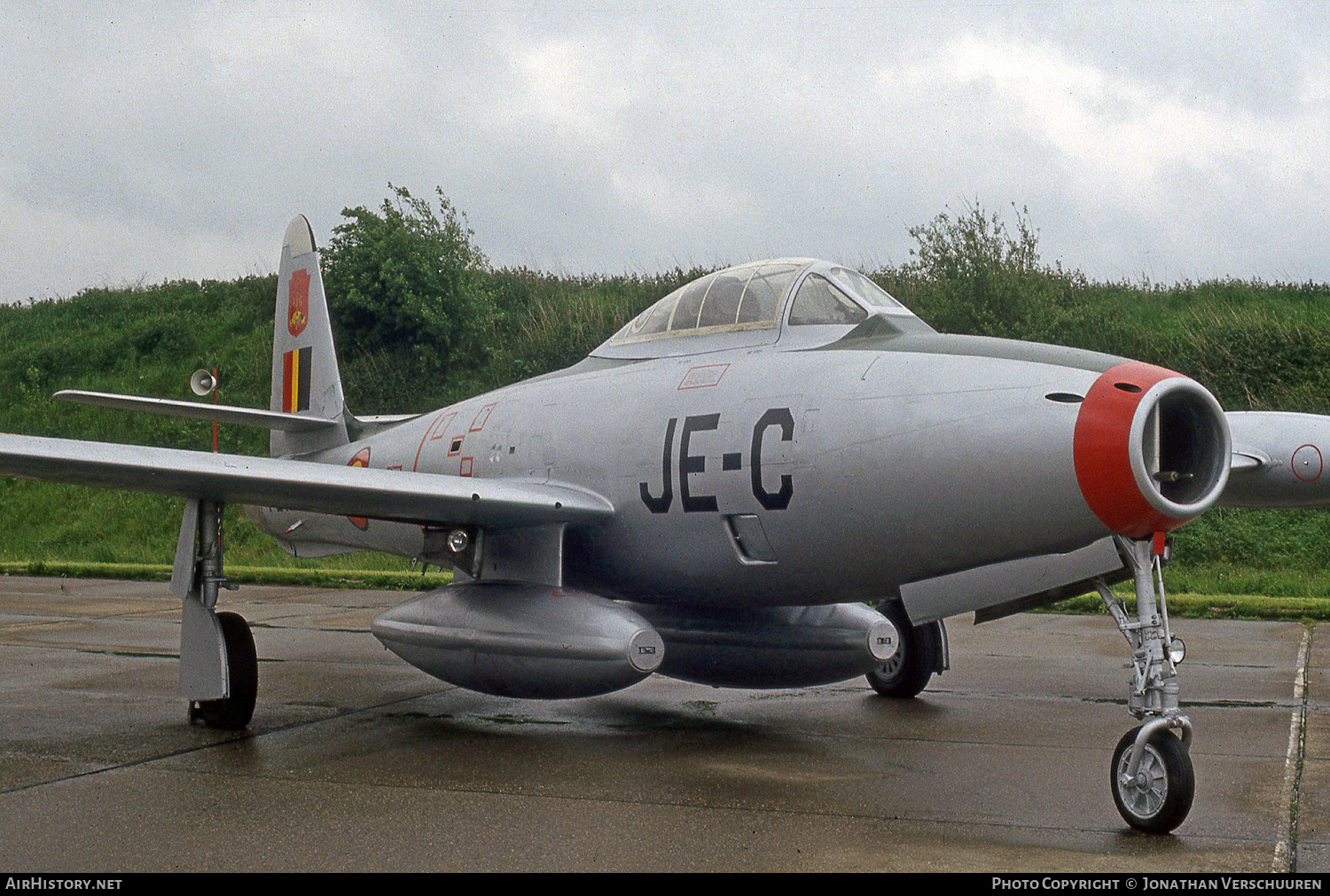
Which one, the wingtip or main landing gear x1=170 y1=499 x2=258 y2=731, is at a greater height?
the wingtip

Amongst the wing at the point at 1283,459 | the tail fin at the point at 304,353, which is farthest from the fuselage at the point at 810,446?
the tail fin at the point at 304,353

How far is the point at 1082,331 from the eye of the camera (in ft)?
73.9

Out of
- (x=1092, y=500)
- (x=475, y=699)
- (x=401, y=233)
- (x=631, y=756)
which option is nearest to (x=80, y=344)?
(x=401, y=233)

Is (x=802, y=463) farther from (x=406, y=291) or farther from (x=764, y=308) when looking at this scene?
(x=406, y=291)

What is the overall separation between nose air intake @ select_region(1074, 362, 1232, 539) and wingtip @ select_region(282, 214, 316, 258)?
26.0ft

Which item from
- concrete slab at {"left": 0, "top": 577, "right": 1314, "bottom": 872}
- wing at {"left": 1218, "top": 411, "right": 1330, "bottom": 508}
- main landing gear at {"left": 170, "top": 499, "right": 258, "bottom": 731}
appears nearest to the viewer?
concrete slab at {"left": 0, "top": 577, "right": 1314, "bottom": 872}

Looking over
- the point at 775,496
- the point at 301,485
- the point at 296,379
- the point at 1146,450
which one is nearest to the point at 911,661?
the point at 775,496

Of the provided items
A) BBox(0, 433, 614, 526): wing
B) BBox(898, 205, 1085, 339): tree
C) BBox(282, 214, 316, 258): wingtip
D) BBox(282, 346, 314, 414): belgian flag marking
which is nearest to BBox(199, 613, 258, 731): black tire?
BBox(0, 433, 614, 526): wing

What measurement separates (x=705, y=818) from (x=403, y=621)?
2896 mm

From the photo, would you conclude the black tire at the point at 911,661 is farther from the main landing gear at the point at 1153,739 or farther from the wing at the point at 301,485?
the main landing gear at the point at 1153,739

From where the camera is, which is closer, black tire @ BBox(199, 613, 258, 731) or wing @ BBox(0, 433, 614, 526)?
wing @ BBox(0, 433, 614, 526)

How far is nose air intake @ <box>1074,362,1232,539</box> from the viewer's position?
184 inches

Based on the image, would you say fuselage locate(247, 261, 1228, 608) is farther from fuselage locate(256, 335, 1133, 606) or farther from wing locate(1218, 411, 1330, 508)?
wing locate(1218, 411, 1330, 508)

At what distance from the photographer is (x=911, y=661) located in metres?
8.21
